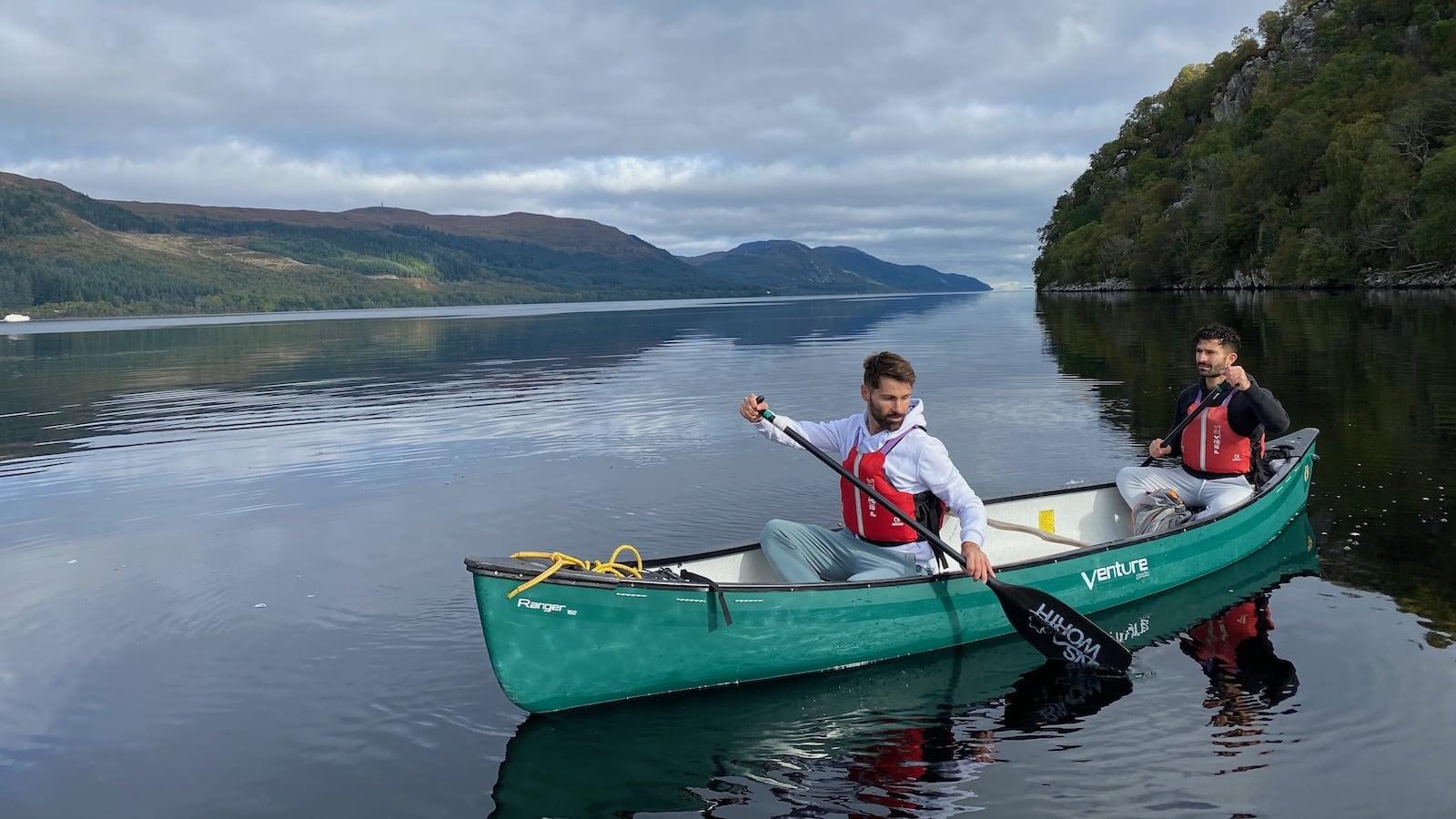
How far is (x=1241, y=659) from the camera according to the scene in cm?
846

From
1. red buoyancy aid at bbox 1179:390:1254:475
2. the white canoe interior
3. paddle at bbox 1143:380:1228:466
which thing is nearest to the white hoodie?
the white canoe interior

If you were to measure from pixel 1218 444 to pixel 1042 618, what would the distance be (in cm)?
451

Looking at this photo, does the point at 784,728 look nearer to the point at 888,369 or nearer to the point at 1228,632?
the point at 888,369

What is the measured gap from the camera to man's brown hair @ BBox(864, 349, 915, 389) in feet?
26.2

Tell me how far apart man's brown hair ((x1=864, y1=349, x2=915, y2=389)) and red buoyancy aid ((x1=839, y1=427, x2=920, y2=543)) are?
1.73 ft

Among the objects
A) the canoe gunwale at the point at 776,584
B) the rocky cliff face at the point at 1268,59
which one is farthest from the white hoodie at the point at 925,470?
the rocky cliff face at the point at 1268,59

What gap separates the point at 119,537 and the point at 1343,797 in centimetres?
1401

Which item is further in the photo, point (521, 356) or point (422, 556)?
point (521, 356)

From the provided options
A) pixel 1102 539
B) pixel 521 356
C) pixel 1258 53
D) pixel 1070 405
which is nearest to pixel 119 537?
pixel 1102 539

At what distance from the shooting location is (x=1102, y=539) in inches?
478

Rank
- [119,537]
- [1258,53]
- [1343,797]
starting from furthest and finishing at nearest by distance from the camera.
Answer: [1258,53] → [119,537] → [1343,797]

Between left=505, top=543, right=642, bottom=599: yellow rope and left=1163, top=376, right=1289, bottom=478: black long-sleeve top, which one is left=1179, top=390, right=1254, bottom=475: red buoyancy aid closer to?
left=1163, top=376, right=1289, bottom=478: black long-sleeve top

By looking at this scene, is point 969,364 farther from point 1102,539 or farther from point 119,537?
point 119,537

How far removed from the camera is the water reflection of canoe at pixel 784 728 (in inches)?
262
